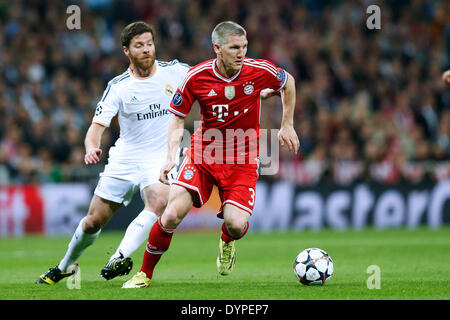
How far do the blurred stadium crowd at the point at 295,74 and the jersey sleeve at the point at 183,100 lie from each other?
9612 millimetres

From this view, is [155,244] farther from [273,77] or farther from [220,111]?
[273,77]

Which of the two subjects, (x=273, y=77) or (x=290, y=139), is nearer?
(x=290, y=139)

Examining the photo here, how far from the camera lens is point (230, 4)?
21.3 m

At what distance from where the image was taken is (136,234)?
8039mm

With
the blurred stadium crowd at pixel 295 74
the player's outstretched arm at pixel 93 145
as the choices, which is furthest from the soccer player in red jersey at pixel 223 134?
the blurred stadium crowd at pixel 295 74

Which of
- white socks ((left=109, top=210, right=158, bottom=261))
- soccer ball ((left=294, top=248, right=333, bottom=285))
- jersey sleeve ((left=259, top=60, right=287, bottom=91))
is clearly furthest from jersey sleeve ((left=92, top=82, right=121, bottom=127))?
soccer ball ((left=294, top=248, right=333, bottom=285))

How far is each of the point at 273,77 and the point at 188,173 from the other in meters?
1.23

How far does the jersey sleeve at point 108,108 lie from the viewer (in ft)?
27.1

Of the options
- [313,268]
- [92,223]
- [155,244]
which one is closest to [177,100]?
[155,244]

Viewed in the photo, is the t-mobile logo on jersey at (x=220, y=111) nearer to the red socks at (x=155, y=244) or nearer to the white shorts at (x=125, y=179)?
the white shorts at (x=125, y=179)

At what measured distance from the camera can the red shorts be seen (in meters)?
7.78

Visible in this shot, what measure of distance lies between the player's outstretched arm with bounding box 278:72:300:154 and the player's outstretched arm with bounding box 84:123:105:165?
1719 mm

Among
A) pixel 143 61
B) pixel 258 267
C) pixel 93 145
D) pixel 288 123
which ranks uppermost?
pixel 143 61

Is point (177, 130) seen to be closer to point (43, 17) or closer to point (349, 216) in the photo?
point (349, 216)
